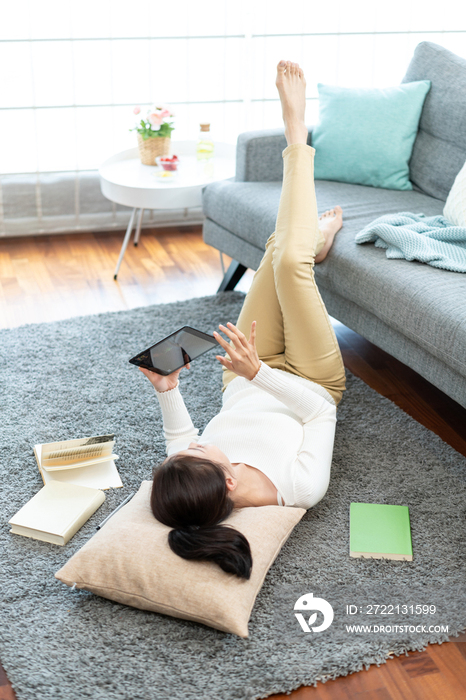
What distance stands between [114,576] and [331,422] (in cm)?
68

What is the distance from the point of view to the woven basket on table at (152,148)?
10.6 ft

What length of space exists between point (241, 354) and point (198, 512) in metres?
0.39

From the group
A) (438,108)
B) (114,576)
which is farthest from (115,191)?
(114,576)

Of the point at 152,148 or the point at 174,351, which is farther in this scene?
the point at 152,148

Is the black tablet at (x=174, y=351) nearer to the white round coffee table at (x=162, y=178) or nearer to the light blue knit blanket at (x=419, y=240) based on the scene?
the light blue knit blanket at (x=419, y=240)

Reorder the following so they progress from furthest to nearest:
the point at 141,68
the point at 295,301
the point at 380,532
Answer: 1. the point at 141,68
2. the point at 295,301
3. the point at 380,532

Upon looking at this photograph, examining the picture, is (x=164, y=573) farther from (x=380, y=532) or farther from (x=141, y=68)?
(x=141, y=68)

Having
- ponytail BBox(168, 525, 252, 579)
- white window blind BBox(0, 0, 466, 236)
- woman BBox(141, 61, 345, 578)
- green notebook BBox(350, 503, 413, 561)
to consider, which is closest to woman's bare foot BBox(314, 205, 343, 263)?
woman BBox(141, 61, 345, 578)

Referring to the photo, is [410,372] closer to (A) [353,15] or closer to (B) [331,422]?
(B) [331,422]

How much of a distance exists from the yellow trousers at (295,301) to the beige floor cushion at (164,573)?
0.58 m

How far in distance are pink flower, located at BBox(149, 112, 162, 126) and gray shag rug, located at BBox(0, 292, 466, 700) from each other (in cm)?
130

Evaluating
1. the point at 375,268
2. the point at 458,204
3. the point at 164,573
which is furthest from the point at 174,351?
the point at 458,204

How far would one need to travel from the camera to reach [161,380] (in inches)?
68.4

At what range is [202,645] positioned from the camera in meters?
1.41
